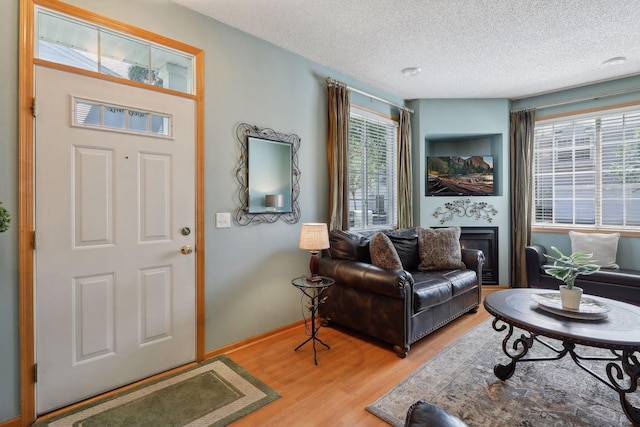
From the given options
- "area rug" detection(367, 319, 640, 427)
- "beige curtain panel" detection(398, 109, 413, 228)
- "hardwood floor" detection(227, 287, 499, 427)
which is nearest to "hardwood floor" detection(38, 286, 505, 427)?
"hardwood floor" detection(227, 287, 499, 427)

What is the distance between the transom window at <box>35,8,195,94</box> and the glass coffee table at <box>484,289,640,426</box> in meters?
2.97

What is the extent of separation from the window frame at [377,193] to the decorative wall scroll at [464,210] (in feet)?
2.46

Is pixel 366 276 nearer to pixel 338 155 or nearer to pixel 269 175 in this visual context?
pixel 269 175

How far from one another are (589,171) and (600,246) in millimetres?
1070

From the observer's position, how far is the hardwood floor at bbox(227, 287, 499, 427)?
71.6 inches

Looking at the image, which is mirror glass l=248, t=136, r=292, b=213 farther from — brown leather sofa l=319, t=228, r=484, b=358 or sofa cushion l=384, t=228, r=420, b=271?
sofa cushion l=384, t=228, r=420, b=271

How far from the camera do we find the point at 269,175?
2.91m

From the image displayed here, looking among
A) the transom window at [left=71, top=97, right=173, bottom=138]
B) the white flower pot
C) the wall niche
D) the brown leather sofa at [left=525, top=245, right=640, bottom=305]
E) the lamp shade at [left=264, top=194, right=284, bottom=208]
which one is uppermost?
the wall niche

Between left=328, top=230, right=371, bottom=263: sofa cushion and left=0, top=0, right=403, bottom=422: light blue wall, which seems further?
left=328, top=230, right=371, bottom=263: sofa cushion

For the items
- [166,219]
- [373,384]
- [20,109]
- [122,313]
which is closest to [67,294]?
[122,313]

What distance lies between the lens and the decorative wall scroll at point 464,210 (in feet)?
14.9

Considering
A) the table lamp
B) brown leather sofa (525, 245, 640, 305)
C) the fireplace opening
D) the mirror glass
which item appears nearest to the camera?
the table lamp

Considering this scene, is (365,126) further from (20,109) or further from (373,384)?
(20,109)

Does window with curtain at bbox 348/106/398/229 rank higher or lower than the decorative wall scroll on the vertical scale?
higher
